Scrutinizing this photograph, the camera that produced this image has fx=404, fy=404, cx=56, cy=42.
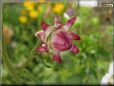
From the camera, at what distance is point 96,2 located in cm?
73

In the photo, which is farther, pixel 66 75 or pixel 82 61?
pixel 66 75

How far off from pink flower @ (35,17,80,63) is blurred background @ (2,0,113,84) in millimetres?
1004

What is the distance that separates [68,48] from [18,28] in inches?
72.9

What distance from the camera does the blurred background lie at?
74.5 inches

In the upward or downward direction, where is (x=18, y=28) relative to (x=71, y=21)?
downward

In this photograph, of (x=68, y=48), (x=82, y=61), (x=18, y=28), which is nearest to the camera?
(x=68, y=48)

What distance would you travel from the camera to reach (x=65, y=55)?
6.36ft

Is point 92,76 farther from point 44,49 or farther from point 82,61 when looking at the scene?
point 44,49

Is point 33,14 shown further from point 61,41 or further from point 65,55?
point 61,41

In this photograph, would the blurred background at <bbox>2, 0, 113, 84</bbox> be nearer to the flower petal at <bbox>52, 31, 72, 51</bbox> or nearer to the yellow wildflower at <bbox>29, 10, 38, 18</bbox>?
the yellow wildflower at <bbox>29, 10, 38, 18</bbox>

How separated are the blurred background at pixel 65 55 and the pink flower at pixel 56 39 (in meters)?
1.00

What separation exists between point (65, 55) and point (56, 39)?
121 cm

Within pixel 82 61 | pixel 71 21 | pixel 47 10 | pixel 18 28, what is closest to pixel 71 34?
pixel 71 21

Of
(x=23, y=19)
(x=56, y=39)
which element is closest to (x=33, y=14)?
(x=23, y=19)
